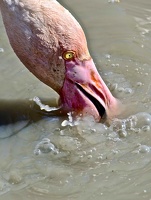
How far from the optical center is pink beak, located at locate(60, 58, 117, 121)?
2.54 metres

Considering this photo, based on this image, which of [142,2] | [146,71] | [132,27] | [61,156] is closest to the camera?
[61,156]

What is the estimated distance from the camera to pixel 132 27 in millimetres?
3348

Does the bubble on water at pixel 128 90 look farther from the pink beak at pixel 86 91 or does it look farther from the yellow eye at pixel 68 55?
the yellow eye at pixel 68 55

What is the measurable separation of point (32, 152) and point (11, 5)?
2.00 ft

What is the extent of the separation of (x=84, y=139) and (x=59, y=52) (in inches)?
14.7

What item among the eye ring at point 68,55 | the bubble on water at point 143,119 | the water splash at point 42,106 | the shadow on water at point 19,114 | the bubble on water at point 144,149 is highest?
the eye ring at point 68,55

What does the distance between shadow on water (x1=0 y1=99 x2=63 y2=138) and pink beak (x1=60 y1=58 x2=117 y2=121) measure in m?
0.14

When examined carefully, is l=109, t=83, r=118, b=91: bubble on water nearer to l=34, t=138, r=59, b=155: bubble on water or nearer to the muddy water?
the muddy water

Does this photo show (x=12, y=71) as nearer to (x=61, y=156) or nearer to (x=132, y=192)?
(x=61, y=156)

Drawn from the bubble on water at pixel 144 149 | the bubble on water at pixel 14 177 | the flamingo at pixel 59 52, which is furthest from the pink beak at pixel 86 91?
the bubble on water at pixel 14 177

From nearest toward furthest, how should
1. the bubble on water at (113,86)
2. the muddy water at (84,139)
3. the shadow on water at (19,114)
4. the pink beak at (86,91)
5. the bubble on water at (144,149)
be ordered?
the muddy water at (84,139) → the bubble on water at (144,149) → the pink beak at (86,91) → the shadow on water at (19,114) → the bubble on water at (113,86)

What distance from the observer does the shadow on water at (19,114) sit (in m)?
2.67

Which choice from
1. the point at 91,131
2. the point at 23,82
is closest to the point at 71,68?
the point at 91,131

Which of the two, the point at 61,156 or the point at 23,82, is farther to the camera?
the point at 23,82
